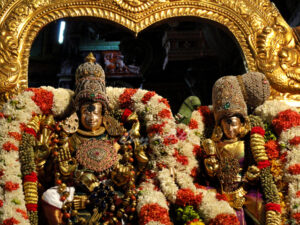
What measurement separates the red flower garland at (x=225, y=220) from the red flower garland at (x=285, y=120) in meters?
1.26

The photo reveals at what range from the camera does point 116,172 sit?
586cm

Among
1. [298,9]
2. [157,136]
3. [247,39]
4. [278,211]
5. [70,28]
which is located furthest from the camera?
[70,28]

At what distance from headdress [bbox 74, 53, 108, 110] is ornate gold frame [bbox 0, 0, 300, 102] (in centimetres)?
73

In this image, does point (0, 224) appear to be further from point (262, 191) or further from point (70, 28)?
point (70, 28)

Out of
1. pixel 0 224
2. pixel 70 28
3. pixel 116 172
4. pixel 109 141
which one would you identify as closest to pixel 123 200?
pixel 116 172

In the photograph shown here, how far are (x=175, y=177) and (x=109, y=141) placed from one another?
2.67ft

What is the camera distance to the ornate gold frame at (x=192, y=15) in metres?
6.86

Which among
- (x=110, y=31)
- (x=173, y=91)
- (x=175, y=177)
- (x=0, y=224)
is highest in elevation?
(x=110, y=31)

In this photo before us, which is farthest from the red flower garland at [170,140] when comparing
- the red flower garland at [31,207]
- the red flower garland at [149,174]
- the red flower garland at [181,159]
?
the red flower garland at [31,207]

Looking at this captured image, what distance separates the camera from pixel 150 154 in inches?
240

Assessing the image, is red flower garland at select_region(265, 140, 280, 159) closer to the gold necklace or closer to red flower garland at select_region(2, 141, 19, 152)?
the gold necklace

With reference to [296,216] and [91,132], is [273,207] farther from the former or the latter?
[91,132]

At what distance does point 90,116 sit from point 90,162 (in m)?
0.55

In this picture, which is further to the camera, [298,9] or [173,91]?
[173,91]
